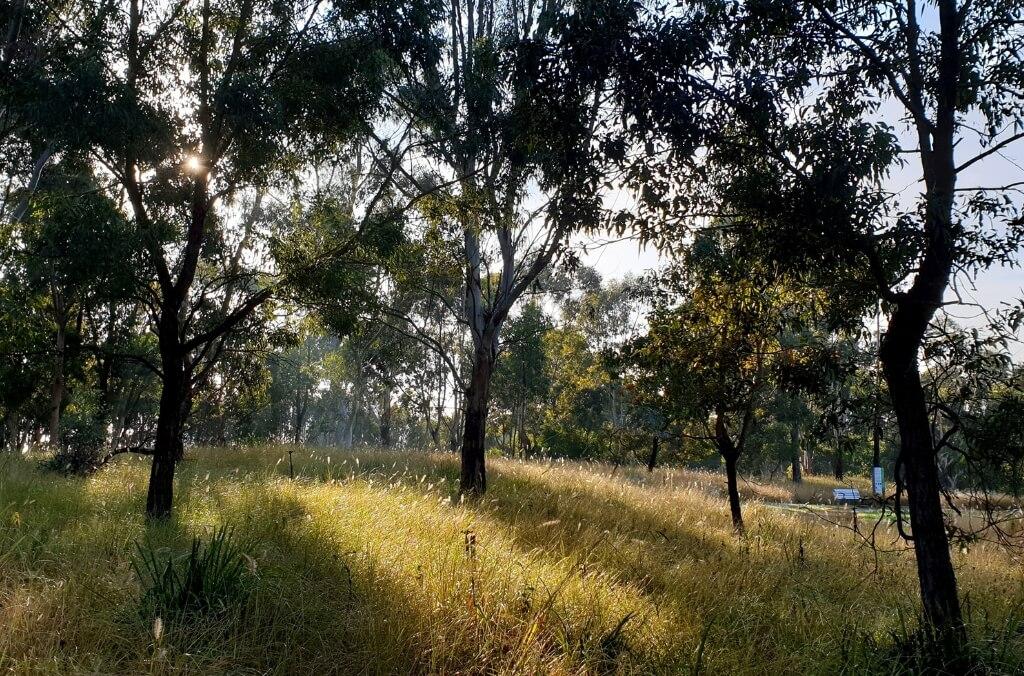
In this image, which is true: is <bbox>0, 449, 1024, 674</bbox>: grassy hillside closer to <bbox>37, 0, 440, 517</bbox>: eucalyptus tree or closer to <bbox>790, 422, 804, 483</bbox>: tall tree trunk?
<bbox>37, 0, 440, 517</bbox>: eucalyptus tree

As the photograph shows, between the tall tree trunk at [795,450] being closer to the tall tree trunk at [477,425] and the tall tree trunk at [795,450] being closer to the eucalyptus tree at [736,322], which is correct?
the tall tree trunk at [477,425]

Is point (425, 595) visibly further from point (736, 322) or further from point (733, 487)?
point (733, 487)

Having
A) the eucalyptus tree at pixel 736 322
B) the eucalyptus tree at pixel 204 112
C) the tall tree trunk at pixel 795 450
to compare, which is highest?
the eucalyptus tree at pixel 204 112

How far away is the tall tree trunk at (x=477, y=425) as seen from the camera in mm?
12023

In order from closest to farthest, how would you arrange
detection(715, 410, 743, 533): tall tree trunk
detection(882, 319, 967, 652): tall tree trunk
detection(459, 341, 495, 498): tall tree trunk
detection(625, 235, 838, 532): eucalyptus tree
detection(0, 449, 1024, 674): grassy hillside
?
detection(0, 449, 1024, 674): grassy hillside
detection(882, 319, 967, 652): tall tree trunk
detection(625, 235, 838, 532): eucalyptus tree
detection(715, 410, 743, 533): tall tree trunk
detection(459, 341, 495, 498): tall tree trunk

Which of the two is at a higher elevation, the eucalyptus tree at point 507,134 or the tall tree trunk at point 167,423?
the eucalyptus tree at point 507,134

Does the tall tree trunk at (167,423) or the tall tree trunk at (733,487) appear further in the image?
the tall tree trunk at (733,487)

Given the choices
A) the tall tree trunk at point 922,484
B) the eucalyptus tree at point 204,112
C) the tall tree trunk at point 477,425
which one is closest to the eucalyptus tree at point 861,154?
the tall tree trunk at point 922,484

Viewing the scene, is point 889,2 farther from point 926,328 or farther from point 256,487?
point 256,487

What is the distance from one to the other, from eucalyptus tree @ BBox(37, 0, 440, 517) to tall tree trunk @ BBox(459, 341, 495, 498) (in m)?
4.92

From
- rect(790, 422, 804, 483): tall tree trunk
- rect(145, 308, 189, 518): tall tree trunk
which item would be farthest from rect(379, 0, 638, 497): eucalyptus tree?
rect(790, 422, 804, 483): tall tree trunk

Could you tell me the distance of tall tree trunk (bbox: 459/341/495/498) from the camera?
1202 cm

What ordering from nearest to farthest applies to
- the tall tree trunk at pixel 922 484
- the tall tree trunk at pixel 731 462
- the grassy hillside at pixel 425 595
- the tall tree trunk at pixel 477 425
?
the grassy hillside at pixel 425 595 < the tall tree trunk at pixel 922 484 < the tall tree trunk at pixel 731 462 < the tall tree trunk at pixel 477 425

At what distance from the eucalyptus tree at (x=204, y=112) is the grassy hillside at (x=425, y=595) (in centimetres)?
176
